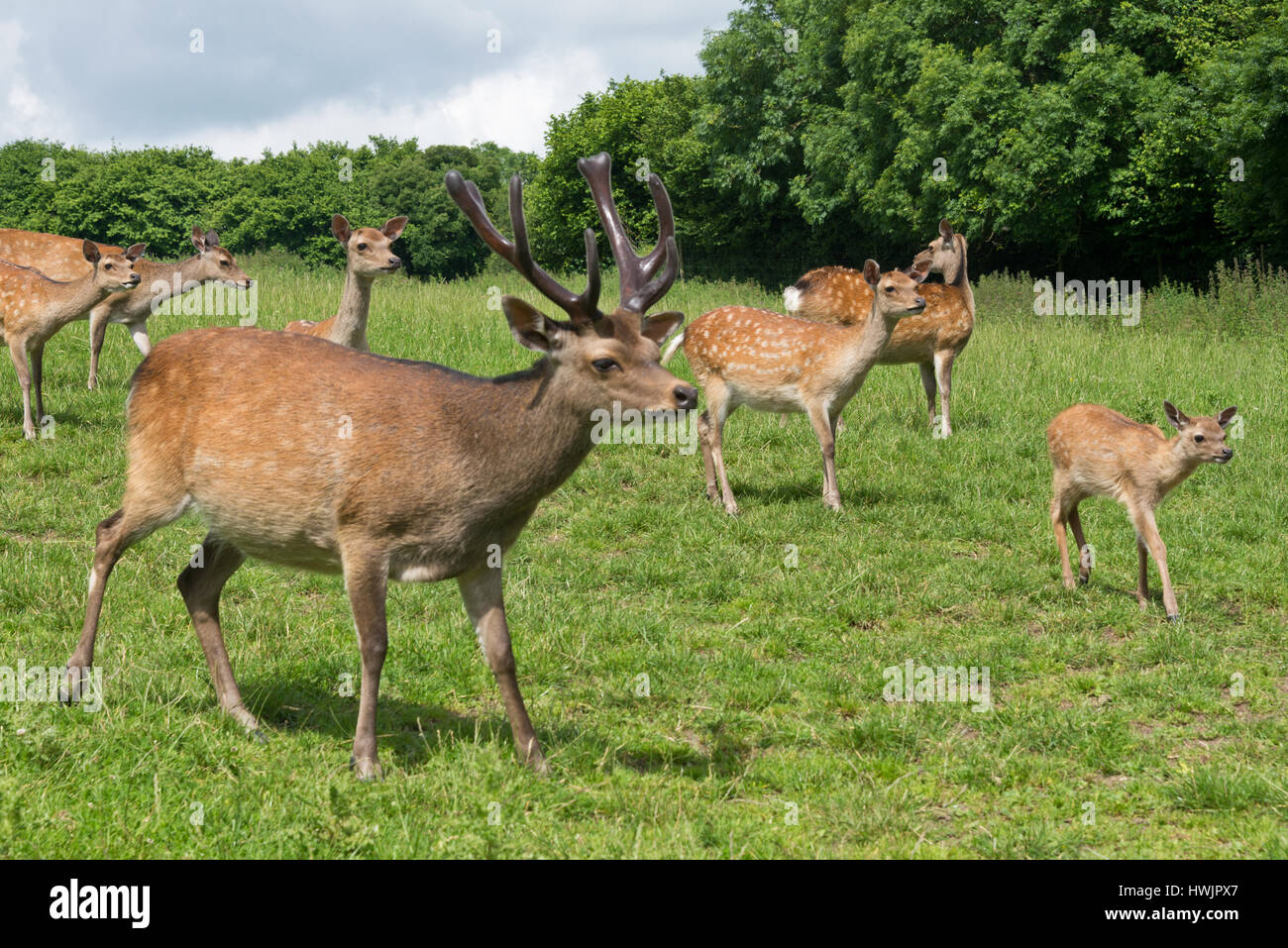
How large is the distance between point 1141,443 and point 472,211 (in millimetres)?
5407

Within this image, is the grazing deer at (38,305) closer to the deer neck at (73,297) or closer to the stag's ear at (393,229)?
the deer neck at (73,297)

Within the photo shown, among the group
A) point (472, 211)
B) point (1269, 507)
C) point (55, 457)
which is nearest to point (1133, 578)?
point (1269, 507)

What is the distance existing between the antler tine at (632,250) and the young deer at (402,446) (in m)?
0.01

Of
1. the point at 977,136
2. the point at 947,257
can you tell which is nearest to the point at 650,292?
the point at 947,257

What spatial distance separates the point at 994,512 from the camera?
9211 millimetres

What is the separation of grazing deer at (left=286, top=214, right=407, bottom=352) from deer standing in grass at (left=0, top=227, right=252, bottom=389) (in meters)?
3.20

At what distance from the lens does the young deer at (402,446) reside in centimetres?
444

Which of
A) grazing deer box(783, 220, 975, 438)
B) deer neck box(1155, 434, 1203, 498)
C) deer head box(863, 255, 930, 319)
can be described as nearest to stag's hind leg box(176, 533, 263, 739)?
deer neck box(1155, 434, 1203, 498)

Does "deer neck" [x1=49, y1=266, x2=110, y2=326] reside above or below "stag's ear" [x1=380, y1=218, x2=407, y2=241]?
below

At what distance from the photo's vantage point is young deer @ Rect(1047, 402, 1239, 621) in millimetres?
7668

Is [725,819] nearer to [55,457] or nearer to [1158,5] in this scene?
[55,457]

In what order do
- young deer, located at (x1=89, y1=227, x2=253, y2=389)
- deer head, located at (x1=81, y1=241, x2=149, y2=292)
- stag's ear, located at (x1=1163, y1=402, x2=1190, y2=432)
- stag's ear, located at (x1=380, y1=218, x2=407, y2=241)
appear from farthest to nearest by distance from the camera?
A: young deer, located at (x1=89, y1=227, x2=253, y2=389) < stag's ear, located at (x1=380, y1=218, x2=407, y2=241) < deer head, located at (x1=81, y1=241, x2=149, y2=292) < stag's ear, located at (x1=1163, y1=402, x2=1190, y2=432)

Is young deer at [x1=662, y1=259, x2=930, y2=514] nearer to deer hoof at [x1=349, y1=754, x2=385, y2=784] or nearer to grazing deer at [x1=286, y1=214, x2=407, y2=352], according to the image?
grazing deer at [x1=286, y1=214, x2=407, y2=352]

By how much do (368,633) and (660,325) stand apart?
173 cm
